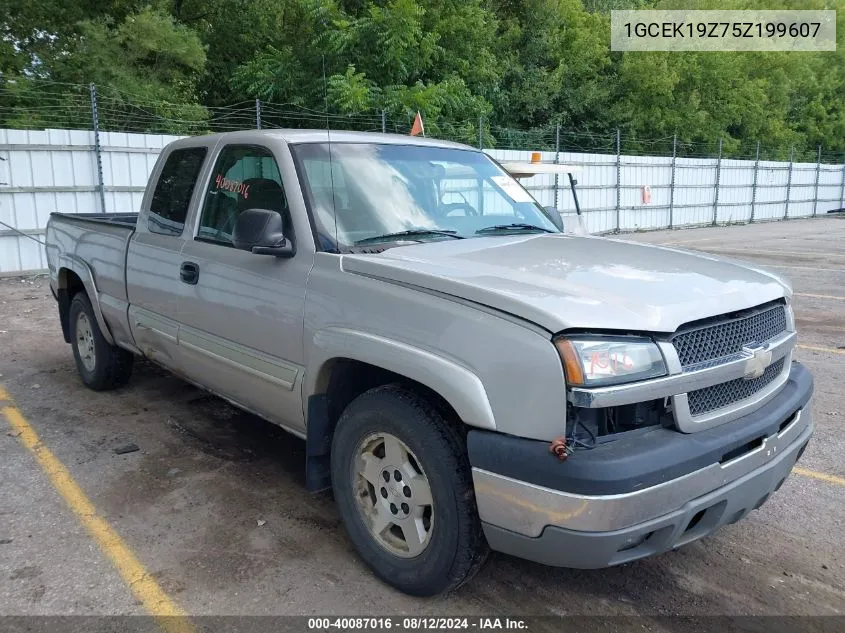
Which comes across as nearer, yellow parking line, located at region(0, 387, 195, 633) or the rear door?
yellow parking line, located at region(0, 387, 195, 633)

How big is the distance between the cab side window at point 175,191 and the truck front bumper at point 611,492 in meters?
2.65

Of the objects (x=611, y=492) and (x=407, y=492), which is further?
(x=407, y=492)

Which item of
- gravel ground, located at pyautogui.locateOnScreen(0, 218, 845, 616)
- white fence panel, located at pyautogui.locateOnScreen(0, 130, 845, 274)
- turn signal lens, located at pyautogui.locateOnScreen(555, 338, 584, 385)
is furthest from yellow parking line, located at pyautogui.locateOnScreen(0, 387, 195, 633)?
white fence panel, located at pyautogui.locateOnScreen(0, 130, 845, 274)

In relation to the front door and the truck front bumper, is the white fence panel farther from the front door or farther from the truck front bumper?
the truck front bumper

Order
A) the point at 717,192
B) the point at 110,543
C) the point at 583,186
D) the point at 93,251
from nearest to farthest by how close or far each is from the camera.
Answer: the point at 110,543 → the point at 93,251 → the point at 583,186 → the point at 717,192

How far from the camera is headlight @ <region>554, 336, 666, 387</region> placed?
2.34 m

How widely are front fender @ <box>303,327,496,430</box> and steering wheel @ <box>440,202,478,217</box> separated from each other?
1027 millimetres

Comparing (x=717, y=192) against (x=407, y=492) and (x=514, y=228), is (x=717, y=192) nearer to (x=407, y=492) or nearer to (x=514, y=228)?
(x=514, y=228)

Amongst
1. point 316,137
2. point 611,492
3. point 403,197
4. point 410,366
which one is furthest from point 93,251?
point 611,492

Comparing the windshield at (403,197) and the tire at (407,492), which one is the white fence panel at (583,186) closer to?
the windshield at (403,197)

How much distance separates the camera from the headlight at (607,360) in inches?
92.3

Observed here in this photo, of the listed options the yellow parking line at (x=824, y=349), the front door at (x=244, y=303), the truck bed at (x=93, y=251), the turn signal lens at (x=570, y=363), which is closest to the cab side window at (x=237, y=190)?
the front door at (x=244, y=303)

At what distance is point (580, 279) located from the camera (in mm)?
2793

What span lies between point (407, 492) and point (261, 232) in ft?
4.29
